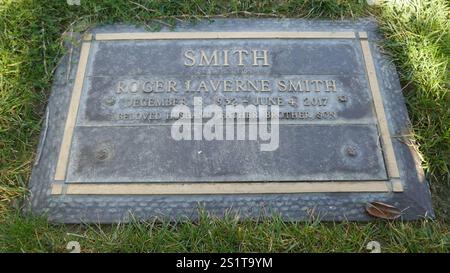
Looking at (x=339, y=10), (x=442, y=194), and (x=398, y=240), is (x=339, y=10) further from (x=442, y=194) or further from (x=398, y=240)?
(x=398, y=240)

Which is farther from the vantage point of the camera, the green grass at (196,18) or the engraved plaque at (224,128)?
the engraved plaque at (224,128)

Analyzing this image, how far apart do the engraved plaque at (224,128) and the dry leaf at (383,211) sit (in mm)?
49

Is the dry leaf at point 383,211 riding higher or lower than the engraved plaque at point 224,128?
lower

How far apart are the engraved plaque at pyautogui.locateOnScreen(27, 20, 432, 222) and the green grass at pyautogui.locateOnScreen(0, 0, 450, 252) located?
0.10 metres

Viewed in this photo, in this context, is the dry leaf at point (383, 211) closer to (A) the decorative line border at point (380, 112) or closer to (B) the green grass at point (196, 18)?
(B) the green grass at point (196, 18)

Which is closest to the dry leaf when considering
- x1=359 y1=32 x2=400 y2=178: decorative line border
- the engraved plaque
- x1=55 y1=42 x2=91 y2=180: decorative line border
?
the engraved plaque

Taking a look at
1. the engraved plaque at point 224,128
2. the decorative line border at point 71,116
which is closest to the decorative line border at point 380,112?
the engraved plaque at point 224,128

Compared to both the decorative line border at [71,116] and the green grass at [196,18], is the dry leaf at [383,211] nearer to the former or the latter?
the green grass at [196,18]

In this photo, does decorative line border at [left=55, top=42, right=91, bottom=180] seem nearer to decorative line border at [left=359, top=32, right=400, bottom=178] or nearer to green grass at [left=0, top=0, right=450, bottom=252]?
green grass at [left=0, top=0, right=450, bottom=252]

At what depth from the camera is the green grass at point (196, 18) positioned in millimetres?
2289

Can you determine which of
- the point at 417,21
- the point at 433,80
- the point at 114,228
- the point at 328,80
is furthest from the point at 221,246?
the point at 417,21

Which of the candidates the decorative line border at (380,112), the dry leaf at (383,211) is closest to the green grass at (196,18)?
the dry leaf at (383,211)

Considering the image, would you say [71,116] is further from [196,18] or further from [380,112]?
[380,112]

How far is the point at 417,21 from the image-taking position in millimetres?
2998
